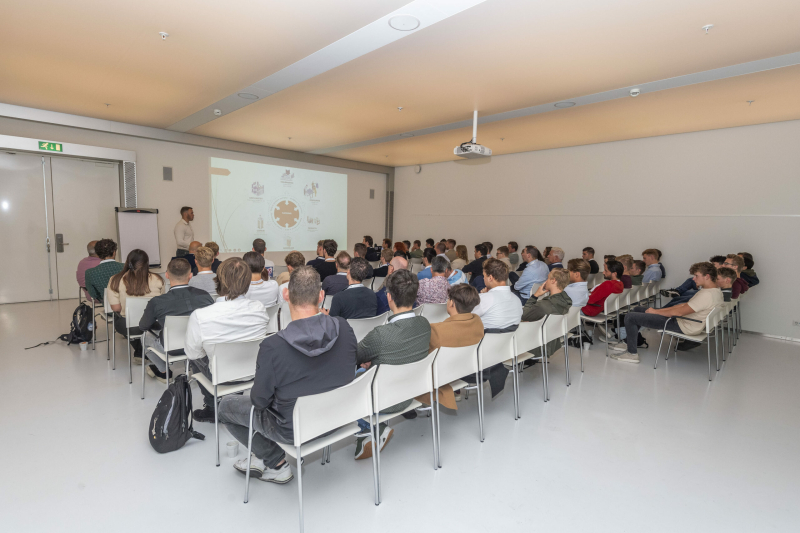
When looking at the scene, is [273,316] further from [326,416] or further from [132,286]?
[326,416]

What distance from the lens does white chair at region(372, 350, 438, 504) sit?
228 cm

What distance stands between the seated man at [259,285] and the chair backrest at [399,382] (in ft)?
6.56

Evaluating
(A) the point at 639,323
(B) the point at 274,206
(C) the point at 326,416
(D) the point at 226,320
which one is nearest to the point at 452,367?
(C) the point at 326,416

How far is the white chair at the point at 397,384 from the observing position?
89.6 inches

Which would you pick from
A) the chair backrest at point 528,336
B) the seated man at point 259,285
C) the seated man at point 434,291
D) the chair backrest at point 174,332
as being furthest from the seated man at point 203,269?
the chair backrest at point 528,336

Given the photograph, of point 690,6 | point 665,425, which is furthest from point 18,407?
point 690,6

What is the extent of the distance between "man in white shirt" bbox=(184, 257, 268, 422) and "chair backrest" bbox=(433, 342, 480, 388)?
4.12ft

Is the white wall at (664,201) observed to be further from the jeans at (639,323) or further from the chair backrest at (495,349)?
the chair backrest at (495,349)

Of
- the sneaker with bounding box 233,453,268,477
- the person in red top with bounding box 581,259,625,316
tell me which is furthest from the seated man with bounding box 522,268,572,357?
the sneaker with bounding box 233,453,268,477

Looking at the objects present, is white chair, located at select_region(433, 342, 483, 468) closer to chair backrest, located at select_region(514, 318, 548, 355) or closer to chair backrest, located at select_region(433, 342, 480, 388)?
chair backrest, located at select_region(433, 342, 480, 388)

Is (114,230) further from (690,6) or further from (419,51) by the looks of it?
(690,6)

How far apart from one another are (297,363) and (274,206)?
8.58 meters

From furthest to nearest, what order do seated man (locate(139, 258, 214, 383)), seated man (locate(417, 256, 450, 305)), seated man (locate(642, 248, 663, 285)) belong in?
seated man (locate(642, 248, 663, 285)), seated man (locate(417, 256, 450, 305)), seated man (locate(139, 258, 214, 383))

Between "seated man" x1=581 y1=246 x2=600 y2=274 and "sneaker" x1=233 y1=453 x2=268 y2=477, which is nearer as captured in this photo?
"sneaker" x1=233 y1=453 x2=268 y2=477
